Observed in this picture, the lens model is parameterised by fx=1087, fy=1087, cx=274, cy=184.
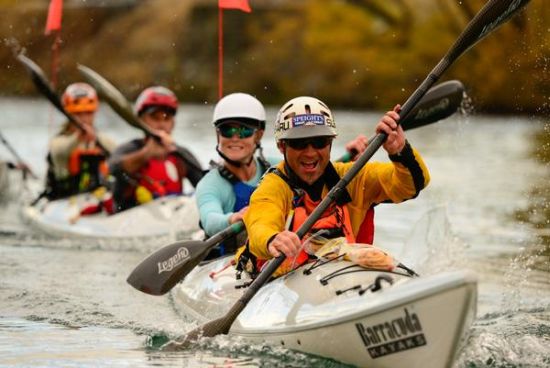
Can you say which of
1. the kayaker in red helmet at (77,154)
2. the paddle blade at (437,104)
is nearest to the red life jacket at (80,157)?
the kayaker in red helmet at (77,154)

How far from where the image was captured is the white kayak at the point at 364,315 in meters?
5.11

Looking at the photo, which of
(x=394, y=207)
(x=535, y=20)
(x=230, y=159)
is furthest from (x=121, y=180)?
(x=535, y=20)

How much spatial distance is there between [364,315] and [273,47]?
3774 cm

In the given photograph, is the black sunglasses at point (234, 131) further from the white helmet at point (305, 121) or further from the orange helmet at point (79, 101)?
the orange helmet at point (79, 101)

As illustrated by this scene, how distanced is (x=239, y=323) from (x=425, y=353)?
146 cm

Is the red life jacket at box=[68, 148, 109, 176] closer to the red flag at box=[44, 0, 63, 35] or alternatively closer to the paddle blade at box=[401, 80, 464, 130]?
the red flag at box=[44, 0, 63, 35]

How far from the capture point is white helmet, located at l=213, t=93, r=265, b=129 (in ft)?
26.0

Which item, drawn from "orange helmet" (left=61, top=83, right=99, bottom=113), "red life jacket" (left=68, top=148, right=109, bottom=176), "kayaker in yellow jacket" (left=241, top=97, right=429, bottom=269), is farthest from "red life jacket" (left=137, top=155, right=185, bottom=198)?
"kayaker in yellow jacket" (left=241, top=97, right=429, bottom=269)

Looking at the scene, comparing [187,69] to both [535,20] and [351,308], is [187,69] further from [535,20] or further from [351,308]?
[351,308]

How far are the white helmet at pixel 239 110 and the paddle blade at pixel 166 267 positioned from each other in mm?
1155

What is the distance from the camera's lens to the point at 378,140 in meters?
6.18

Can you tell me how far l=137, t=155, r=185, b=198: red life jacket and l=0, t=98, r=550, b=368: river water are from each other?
74 cm

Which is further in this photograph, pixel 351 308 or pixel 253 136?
pixel 253 136

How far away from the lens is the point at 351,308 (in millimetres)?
5469
